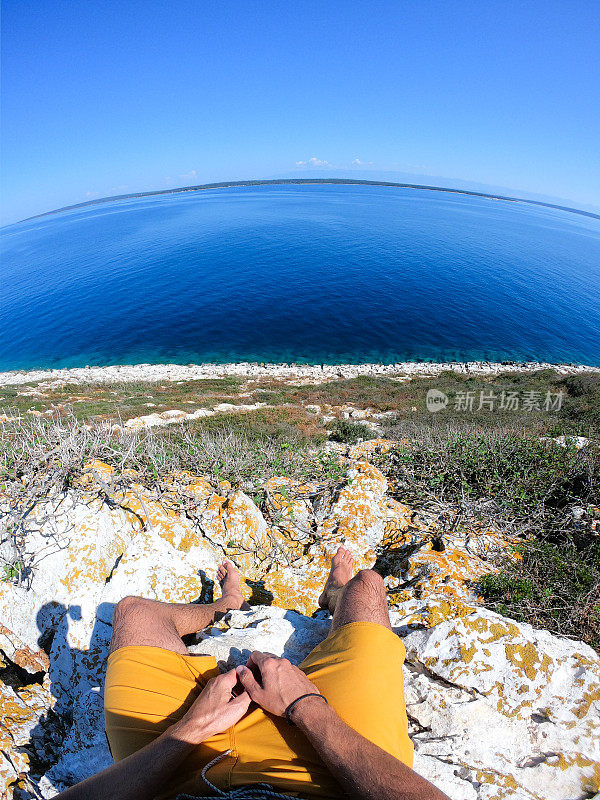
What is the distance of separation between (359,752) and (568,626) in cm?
248

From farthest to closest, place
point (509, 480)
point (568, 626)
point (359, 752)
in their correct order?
point (509, 480), point (568, 626), point (359, 752)

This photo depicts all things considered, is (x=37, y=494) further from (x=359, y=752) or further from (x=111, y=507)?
(x=359, y=752)

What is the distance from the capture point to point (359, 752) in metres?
1.77

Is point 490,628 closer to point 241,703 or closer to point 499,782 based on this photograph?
point 499,782

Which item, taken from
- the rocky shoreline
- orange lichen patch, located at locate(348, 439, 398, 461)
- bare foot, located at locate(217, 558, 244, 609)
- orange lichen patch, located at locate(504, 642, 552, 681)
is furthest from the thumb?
the rocky shoreline

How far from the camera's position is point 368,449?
20.5 feet

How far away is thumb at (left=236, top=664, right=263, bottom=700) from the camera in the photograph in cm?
206

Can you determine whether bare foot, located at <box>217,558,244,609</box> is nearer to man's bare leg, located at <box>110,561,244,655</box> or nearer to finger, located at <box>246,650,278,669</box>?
man's bare leg, located at <box>110,561,244,655</box>

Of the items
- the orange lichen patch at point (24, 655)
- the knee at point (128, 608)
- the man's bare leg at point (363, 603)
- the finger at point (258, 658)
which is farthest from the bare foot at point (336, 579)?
the orange lichen patch at point (24, 655)

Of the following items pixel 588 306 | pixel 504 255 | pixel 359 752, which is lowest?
pixel 359 752

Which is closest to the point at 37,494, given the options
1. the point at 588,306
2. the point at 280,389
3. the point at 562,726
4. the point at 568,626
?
the point at 562,726

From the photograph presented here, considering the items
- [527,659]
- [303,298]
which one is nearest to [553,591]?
[527,659]

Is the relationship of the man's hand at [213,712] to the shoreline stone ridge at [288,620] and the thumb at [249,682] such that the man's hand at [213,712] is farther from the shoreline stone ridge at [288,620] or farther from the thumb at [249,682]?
the shoreline stone ridge at [288,620]

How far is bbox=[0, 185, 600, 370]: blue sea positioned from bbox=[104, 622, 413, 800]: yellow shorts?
85.8ft
